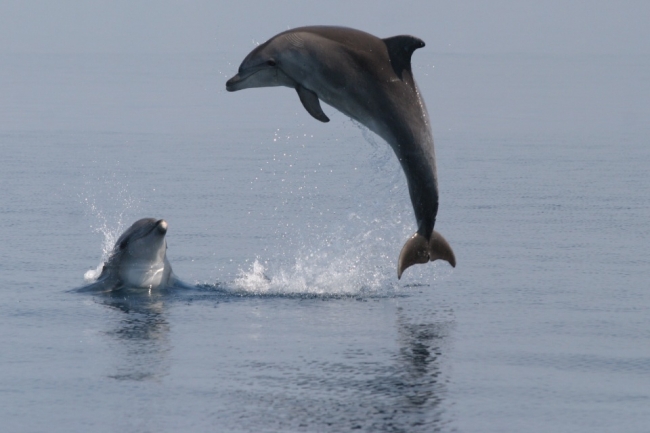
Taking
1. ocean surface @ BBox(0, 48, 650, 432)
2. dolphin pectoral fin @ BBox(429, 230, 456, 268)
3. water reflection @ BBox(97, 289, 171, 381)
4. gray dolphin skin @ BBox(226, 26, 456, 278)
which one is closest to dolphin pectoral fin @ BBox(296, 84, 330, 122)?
gray dolphin skin @ BBox(226, 26, 456, 278)

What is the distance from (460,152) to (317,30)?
76.4ft

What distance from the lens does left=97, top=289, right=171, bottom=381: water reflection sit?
12.7 m

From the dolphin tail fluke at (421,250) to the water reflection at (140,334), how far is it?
108 inches

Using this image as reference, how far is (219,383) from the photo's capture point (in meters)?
12.1

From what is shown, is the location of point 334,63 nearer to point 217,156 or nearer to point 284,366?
point 284,366

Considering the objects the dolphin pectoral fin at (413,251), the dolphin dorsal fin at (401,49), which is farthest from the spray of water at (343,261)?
the dolphin pectoral fin at (413,251)

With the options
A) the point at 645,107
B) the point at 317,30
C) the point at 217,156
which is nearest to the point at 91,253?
the point at 317,30

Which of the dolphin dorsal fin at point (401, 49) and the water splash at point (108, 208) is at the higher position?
the dolphin dorsal fin at point (401, 49)

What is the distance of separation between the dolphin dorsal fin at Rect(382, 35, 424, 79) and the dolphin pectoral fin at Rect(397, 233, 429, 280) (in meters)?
1.87

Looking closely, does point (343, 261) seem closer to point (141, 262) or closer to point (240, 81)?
point (141, 262)

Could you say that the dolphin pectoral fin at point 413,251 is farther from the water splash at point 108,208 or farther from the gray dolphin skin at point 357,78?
the water splash at point 108,208

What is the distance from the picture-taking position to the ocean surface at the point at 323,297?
11422 millimetres

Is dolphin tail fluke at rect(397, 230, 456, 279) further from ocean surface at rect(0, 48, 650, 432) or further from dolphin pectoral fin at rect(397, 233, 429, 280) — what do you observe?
ocean surface at rect(0, 48, 650, 432)

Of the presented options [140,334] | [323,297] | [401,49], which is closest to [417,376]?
[401,49]
